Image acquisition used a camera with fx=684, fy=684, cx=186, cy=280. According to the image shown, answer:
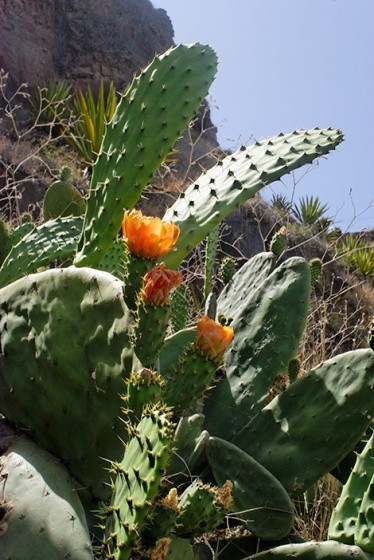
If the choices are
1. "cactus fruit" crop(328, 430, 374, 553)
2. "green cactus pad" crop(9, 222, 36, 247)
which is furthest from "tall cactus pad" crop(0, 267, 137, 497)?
"green cactus pad" crop(9, 222, 36, 247)

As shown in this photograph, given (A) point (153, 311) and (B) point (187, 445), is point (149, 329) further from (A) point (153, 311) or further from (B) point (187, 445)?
(B) point (187, 445)

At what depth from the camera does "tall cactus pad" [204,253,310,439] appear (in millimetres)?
1683

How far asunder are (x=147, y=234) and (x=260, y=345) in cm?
73

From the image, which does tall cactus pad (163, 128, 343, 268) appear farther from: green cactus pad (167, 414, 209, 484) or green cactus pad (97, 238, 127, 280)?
green cactus pad (167, 414, 209, 484)

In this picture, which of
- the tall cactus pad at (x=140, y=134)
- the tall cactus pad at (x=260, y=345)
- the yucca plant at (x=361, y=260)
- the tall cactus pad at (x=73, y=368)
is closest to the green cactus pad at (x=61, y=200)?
the tall cactus pad at (x=140, y=134)

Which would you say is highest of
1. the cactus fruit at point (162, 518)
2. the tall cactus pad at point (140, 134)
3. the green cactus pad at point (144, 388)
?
the tall cactus pad at point (140, 134)

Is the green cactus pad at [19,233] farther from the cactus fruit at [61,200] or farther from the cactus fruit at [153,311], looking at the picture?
the cactus fruit at [153,311]

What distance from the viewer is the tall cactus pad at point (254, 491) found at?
1459 millimetres

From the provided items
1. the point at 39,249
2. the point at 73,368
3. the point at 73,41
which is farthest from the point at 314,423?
the point at 73,41

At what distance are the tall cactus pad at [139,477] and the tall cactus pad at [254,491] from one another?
1.50ft

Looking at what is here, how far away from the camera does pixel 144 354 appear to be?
3.83 ft

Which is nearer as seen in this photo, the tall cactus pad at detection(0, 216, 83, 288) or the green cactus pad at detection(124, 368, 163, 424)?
the green cactus pad at detection(124, 368, 163, 424)

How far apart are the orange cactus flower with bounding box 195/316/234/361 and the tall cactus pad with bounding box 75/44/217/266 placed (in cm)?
62

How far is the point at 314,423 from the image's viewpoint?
1.59m
